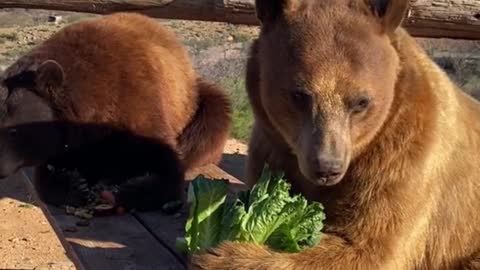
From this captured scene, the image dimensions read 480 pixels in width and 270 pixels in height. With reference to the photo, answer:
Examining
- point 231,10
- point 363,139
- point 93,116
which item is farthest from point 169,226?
point 231,10

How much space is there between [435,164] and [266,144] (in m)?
0.70

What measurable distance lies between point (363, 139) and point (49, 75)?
2.27 m

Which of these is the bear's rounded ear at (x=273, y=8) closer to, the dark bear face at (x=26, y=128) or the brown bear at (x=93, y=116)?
the brown bear at (x=93, y=116)

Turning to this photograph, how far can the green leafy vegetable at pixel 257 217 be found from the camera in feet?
11.4

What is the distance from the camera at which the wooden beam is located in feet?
20.5

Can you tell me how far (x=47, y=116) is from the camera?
17.2ft

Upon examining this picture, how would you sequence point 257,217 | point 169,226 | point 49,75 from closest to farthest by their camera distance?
point 257,217 → point 169,226 → point 49,75

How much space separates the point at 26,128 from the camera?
17.0 ft

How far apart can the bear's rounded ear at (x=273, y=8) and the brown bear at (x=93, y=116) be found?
1.55 m

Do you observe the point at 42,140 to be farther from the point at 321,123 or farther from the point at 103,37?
the point at 321,123

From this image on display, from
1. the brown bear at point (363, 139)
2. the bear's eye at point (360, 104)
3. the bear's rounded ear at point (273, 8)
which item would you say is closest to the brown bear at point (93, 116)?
the brown bear at point (363, 139)

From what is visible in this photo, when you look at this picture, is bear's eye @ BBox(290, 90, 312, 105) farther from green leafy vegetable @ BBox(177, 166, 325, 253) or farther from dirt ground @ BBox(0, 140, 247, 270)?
dirt ground @ BBox(0, 140, 247, 270)

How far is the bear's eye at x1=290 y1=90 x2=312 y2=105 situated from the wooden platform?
0.94 m

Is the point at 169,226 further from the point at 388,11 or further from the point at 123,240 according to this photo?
the point at 388,11
